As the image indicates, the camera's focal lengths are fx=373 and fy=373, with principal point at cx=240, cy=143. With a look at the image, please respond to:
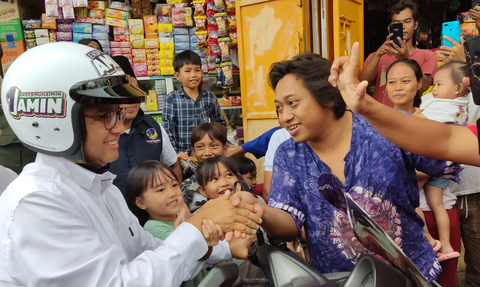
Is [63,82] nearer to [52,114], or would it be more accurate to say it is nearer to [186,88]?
[52,114]

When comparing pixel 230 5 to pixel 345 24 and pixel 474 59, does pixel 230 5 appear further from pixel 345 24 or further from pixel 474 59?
pixel 474 59

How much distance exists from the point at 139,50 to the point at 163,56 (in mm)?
359

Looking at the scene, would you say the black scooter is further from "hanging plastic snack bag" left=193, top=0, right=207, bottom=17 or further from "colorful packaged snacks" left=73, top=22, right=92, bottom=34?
"colorful packaged snacks" left=73, top=22, right=92, bottom=34

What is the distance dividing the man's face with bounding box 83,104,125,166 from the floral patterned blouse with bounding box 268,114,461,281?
0.73 metres

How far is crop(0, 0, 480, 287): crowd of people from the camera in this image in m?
1.03

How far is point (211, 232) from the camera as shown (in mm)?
1274

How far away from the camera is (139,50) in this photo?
5.48 meters

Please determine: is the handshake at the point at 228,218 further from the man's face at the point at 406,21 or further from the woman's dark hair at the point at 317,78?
the man's face at the point at 406,21

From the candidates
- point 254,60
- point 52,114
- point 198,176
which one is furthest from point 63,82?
point 254,60

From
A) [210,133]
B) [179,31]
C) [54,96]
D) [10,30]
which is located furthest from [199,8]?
[54,96]

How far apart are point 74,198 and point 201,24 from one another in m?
4.56

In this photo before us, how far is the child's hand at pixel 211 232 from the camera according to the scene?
49.6 inches

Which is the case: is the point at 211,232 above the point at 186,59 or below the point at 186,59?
below

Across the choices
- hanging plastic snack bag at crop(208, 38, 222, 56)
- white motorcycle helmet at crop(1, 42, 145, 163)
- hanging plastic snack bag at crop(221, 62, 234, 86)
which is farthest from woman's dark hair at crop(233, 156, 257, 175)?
hanging plastic snack bag at crop(208, 38, 222, 56)
